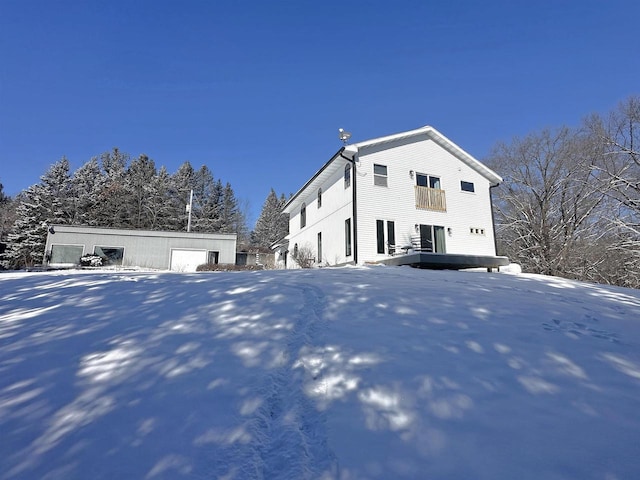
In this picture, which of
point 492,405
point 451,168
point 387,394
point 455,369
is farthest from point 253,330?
point 451,168

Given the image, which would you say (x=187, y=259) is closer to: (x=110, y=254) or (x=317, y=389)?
(x=110, y=254)

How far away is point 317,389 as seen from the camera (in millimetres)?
2857

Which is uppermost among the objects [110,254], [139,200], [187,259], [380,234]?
[139,200]

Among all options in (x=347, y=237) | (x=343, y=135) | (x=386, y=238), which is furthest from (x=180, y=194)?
(x=386, y=238)

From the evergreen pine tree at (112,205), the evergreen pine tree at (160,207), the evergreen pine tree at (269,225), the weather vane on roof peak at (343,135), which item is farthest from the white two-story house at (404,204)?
the evergreen pine tree at (269,225)

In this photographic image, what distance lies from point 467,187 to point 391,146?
4600 mm

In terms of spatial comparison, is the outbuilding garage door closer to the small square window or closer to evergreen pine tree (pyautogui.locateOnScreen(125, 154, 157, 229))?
the small square window

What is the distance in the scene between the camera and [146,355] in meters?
3.38

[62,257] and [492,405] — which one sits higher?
[62,257]

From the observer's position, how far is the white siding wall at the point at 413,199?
13688mm

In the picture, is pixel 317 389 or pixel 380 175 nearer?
pixel 317 389

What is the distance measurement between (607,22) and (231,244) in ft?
67.4

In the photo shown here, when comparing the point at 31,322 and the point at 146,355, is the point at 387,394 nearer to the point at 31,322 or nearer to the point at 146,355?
the point at 146,355

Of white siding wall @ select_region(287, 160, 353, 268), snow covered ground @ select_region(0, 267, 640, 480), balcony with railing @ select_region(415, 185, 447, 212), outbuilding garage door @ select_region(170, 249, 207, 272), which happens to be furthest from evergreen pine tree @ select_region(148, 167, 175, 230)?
snow covered ground @ select_region(0, 267, 640, 480)
